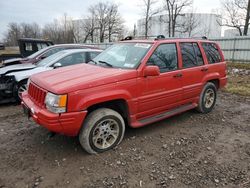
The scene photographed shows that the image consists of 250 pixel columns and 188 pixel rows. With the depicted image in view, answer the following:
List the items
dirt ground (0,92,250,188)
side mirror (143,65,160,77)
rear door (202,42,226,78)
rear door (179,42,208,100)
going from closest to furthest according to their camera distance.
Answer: dirt ground (0,92,250,188) < side mirror (143,65,160,77) < rear door (179,42,208,100) < rear door (202,42,226,78)

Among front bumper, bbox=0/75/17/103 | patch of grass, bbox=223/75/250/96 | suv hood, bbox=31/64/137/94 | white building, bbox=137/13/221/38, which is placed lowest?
patch of grass, bbox=223/75/250/96

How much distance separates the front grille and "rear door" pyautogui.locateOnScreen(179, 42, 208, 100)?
279cm

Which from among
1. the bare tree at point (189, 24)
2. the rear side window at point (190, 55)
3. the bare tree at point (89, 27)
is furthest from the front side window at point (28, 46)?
the bare tree at point (89, 27)

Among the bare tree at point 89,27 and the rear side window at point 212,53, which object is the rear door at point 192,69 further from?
the bare tree at point 89,27

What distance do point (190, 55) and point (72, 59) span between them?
3.87 metres

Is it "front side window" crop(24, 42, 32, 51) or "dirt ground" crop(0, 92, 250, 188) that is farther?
"front side window" crop(24, 42, 32, 51)

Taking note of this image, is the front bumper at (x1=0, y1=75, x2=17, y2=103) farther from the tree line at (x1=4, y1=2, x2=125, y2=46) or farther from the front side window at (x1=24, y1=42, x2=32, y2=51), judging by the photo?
the tree line at (x1=4, y1=2, x2=125, y2=46)

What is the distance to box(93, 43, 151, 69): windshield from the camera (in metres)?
4.01

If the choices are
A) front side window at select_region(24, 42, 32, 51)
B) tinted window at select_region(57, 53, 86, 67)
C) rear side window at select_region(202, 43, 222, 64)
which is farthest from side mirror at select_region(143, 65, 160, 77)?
front side window at select_region(24, 42, 32, 51)

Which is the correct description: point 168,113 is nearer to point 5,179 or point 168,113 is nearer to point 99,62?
point 99,62

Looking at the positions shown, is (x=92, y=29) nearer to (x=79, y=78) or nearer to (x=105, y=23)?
(x=105, y=23)

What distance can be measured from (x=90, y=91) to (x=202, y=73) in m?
2.91

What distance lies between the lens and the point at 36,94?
364 cm

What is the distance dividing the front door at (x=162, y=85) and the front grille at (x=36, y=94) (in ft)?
5.29
